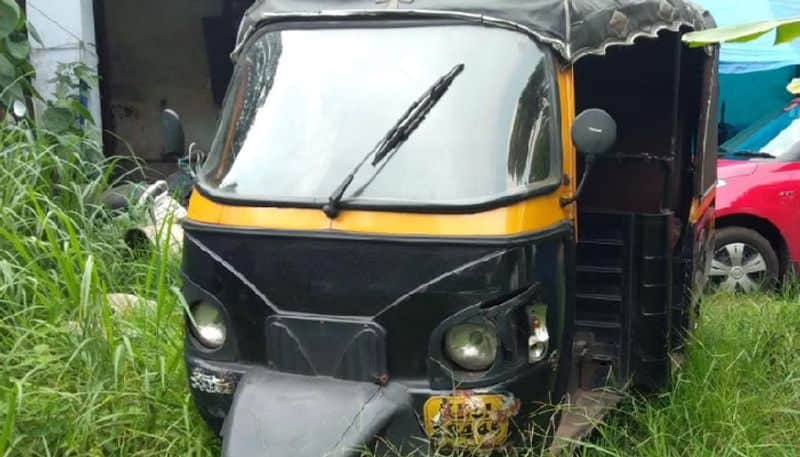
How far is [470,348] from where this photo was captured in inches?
122

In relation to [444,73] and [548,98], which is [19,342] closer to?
[444,73]

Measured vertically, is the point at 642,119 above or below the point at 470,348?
above

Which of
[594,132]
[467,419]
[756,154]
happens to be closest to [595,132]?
[594,132]

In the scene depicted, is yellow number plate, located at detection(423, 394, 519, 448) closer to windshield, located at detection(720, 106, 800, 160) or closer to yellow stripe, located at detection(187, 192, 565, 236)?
yellow stripe, located at detection(187, 192, 565, 236)

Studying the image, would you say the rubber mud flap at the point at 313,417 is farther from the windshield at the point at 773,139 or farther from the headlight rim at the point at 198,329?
the windshield at the point at 773,139

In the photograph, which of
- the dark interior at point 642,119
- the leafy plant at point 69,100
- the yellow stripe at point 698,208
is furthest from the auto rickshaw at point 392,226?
the leafy plant at point 69,100

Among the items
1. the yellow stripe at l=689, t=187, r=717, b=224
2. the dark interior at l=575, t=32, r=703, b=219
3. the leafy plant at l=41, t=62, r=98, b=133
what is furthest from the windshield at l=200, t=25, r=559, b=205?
the leafy plant at l=41, t=62, r=98, b=133

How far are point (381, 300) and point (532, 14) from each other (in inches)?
48.1

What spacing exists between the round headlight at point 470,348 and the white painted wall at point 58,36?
234 inches

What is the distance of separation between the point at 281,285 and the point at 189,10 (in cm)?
877

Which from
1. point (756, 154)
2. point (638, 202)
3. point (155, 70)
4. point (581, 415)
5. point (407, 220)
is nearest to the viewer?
point (407, 220)

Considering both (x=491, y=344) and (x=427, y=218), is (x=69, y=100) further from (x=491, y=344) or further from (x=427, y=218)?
(x=491, y=344)

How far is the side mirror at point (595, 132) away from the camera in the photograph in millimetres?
3135

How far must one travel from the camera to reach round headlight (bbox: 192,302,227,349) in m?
3.39
